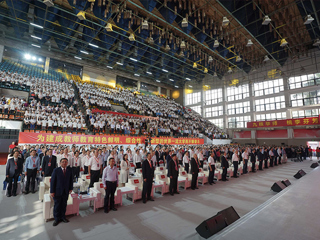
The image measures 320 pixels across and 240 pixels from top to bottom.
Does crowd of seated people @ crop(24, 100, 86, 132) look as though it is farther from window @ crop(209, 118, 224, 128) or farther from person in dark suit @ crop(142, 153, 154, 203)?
window @ crop(209, 118, 224, 128)

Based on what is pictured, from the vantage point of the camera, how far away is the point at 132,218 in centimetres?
379

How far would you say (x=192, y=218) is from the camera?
3.81m

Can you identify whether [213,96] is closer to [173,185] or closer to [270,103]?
[270,103]

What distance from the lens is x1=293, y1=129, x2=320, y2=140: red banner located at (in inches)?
774

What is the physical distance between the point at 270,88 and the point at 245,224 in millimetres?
29066

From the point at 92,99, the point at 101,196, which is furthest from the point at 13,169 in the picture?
the point at 92,99

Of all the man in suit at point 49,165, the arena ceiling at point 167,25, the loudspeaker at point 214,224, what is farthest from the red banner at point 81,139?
the loudspeaker at point 214,224

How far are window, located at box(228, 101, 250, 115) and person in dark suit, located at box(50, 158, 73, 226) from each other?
97.4 ft

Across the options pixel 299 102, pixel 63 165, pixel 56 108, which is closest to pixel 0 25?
pixel 56 108

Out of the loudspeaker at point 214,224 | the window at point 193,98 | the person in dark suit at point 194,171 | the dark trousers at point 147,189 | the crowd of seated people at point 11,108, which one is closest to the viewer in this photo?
the loudspeaker at point 214,224

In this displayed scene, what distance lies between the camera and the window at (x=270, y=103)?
24062 millimetres

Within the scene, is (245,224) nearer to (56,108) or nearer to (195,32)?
(56,108)

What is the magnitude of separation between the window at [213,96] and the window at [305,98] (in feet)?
37.2

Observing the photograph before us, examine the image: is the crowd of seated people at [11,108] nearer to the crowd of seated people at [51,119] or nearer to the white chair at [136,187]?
the crowd of seated people at [51,119]
